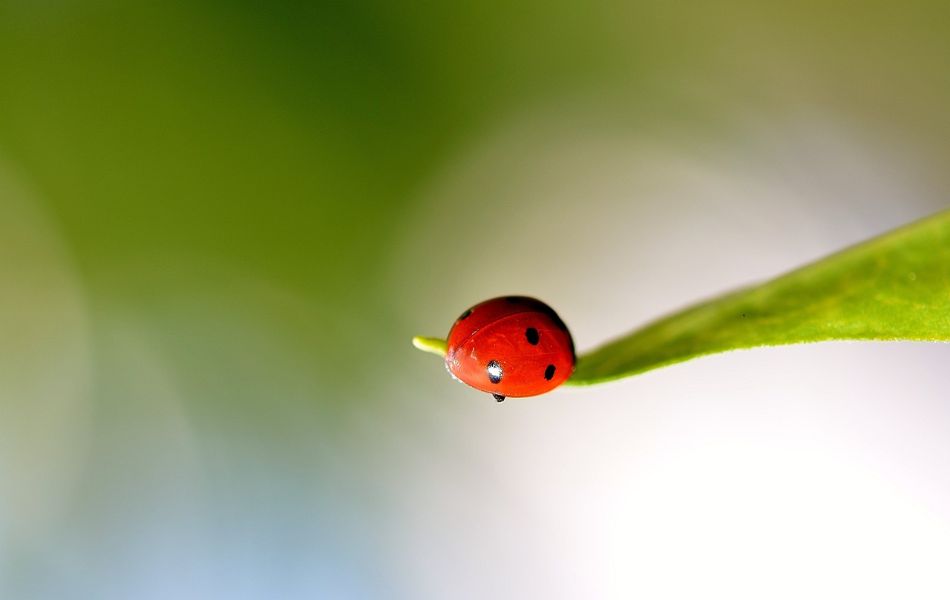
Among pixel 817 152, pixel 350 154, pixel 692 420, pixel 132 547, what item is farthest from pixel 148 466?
pixel 817 152

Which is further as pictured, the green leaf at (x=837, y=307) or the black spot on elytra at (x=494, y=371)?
the black spot on elytra at (x=494, y=371)

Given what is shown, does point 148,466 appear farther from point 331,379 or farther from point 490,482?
point 490,482

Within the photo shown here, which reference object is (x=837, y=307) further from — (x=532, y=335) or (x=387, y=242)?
(x=387, y=242)

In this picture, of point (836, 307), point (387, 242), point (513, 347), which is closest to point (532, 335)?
point (513, 347)

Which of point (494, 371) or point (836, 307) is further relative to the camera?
point (494, 371)

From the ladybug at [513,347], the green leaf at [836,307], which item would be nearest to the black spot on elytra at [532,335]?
the ladybug at [513,347]

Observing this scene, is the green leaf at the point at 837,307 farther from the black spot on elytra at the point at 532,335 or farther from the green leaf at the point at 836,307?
the black spot on elytra at the point at 532,335

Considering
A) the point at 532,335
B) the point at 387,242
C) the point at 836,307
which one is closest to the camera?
the point at 836,307

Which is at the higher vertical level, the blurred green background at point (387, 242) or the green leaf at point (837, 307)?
the blurred green background at point (387, 242)
